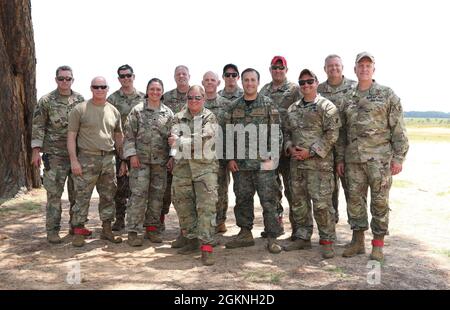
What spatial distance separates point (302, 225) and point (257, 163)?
41.8 inches

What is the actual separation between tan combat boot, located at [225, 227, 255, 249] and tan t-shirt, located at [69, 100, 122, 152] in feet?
7.14

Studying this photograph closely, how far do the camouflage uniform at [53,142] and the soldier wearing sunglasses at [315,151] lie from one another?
3214 mm

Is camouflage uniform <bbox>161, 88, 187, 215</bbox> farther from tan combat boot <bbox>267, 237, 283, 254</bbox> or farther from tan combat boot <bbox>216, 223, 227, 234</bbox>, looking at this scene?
tan combat boot <bbox>267, 237, 283, 254</bbox>

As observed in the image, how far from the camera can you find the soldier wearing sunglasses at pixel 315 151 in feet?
17.9

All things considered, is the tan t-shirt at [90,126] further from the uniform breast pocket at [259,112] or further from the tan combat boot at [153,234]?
the uniform breast pocket at [259,112]

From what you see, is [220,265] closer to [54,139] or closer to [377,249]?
[377,249]

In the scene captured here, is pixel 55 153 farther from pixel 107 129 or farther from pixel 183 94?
pixel 183 94

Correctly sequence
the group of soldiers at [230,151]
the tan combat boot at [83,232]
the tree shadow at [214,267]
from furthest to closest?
1. the tan combat boot at [83,232]
2. the group of soldiers at [230,151]
3. the tree shadow at [214,267]

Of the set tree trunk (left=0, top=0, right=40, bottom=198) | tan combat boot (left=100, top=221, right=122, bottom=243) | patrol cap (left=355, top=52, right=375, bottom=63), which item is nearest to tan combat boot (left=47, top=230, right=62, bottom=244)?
tan combat boot (left=100, top=221, right=122, bottom=243)

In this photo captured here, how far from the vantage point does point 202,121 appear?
542cm

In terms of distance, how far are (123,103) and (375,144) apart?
3.82 metres

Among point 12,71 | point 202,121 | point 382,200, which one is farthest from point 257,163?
point 12,71

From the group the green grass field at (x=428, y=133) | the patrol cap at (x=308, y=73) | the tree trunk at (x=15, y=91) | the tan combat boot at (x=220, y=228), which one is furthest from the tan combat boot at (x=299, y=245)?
the green grass field at (x=428, y=133)

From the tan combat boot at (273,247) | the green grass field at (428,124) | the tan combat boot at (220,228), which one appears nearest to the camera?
the tan combat boot at (273,247)
